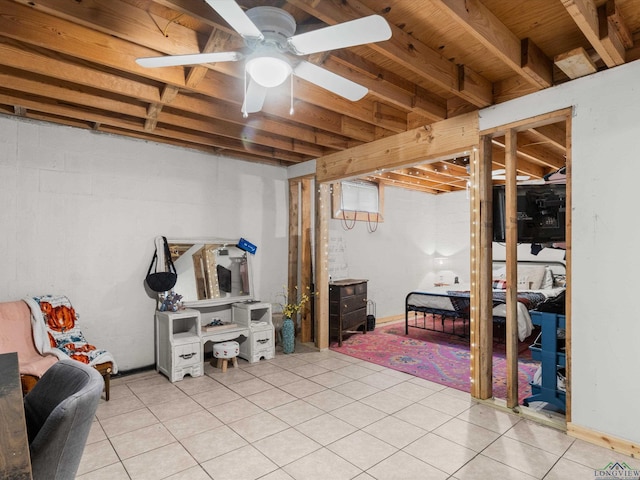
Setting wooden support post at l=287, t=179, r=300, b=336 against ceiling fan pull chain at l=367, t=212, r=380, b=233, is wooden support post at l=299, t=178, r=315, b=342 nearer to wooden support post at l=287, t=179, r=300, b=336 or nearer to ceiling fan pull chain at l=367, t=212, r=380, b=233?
wooden support post at l=287, t=179, r=300, b=336

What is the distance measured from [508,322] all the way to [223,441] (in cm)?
241

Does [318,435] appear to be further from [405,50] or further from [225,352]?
[405,50]

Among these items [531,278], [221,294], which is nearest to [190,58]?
[221,294]

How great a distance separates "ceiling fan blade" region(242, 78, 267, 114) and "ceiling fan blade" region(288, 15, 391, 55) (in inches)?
19.8

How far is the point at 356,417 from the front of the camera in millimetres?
2881

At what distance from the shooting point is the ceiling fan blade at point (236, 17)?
1401 millimetres

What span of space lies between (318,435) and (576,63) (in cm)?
312

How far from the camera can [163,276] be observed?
396 cm

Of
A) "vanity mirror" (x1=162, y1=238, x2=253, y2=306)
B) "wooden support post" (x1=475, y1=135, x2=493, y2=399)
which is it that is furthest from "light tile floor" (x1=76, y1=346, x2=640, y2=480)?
"vanity mirror" (x1=162, y1=238, x2=253, y2=306)

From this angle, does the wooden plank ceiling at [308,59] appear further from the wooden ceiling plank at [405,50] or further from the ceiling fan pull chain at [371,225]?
the ceiling fan pull chain at [371,225]

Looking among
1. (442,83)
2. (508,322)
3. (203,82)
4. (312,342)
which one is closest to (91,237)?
(203,82)

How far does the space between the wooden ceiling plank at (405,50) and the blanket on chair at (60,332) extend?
3.14 meters

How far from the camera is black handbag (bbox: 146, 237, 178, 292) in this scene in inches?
155

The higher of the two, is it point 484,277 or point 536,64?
point 536,64
